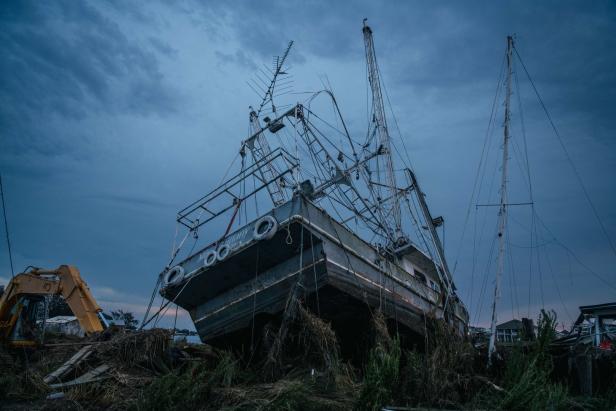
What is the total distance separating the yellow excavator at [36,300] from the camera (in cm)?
1088

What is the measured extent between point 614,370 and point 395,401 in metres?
6.30

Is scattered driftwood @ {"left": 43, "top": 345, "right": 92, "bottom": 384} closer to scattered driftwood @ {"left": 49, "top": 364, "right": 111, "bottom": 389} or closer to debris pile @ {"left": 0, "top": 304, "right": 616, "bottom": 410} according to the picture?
debris pile @ {"left": 0, "top": 304, "right": 616, "bottom": 410}

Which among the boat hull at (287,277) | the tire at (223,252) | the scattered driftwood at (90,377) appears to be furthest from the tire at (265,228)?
the scattered driftwood at (90,377)

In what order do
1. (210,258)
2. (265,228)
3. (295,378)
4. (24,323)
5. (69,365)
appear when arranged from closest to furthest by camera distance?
(295,378)
(69,365)
(265,228)
(210,258)
(24,323)

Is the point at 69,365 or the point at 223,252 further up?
the point at 223,252

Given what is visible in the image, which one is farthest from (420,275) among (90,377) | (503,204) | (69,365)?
(69,365)

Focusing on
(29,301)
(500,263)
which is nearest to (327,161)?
(500,263)

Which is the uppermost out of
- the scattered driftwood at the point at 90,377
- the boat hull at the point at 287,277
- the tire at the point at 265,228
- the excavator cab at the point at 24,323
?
the tire at the point at 265,228

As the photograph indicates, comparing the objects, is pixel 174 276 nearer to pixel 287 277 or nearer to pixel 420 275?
pixel 287 277

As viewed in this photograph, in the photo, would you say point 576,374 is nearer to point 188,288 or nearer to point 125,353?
point 188,288

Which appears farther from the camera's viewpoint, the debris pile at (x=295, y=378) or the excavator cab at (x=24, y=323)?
the excavator cab at (x=24, y=323)

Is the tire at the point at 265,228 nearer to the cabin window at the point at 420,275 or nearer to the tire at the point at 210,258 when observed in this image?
the tire at the point at 210,258

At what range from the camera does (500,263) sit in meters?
11.3

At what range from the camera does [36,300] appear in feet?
37.6
